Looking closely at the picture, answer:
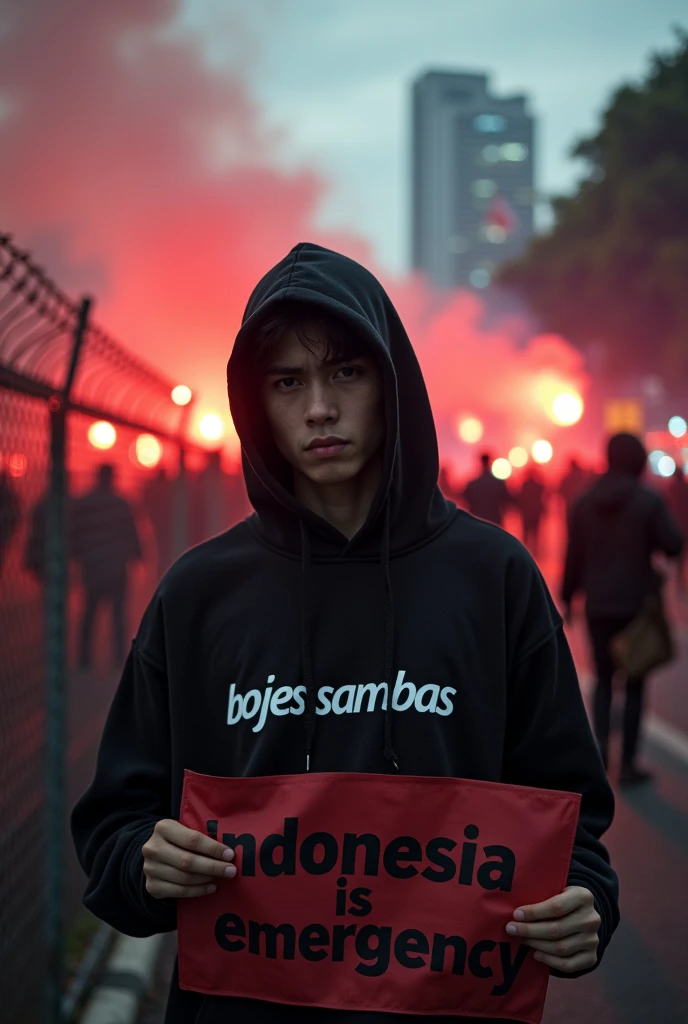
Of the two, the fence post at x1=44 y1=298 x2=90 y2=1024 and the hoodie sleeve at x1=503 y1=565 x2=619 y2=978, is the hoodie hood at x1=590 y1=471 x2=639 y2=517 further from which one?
the hoodie sleeve at x1=503 y1=565 x2=619 y2=978

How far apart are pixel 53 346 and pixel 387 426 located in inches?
77.8

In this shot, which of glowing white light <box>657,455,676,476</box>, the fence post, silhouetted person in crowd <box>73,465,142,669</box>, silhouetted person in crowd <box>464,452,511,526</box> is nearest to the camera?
the fence post

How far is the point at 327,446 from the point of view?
1.92 metres

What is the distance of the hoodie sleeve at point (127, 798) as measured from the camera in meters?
1.86

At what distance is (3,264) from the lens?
2588 millimetres

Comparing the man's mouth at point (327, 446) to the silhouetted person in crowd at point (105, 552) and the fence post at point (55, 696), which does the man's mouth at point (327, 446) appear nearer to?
the fence post at point (55, 696)

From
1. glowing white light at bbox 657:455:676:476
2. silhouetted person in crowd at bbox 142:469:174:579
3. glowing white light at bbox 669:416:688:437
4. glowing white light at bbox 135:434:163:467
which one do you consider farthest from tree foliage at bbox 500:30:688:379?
glowing white light at bbox 135:434:163:467

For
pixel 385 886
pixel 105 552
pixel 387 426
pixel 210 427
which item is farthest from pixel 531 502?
pixel 385 886

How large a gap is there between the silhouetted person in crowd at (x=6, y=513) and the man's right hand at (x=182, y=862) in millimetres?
1570

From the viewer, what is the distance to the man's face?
1914 mm

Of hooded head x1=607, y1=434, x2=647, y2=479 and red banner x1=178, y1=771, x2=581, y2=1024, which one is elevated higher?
hooded head x1=607, y1=434, x2=647, y2=479

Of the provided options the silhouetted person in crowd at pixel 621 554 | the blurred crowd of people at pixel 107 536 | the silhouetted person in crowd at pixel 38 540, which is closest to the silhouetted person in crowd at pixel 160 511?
the blurred crowd of people at pixel 107 536

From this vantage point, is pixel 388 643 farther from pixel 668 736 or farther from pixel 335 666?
pixel 668 736

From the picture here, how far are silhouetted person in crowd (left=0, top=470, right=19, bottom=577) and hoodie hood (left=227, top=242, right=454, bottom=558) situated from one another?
134 cm
